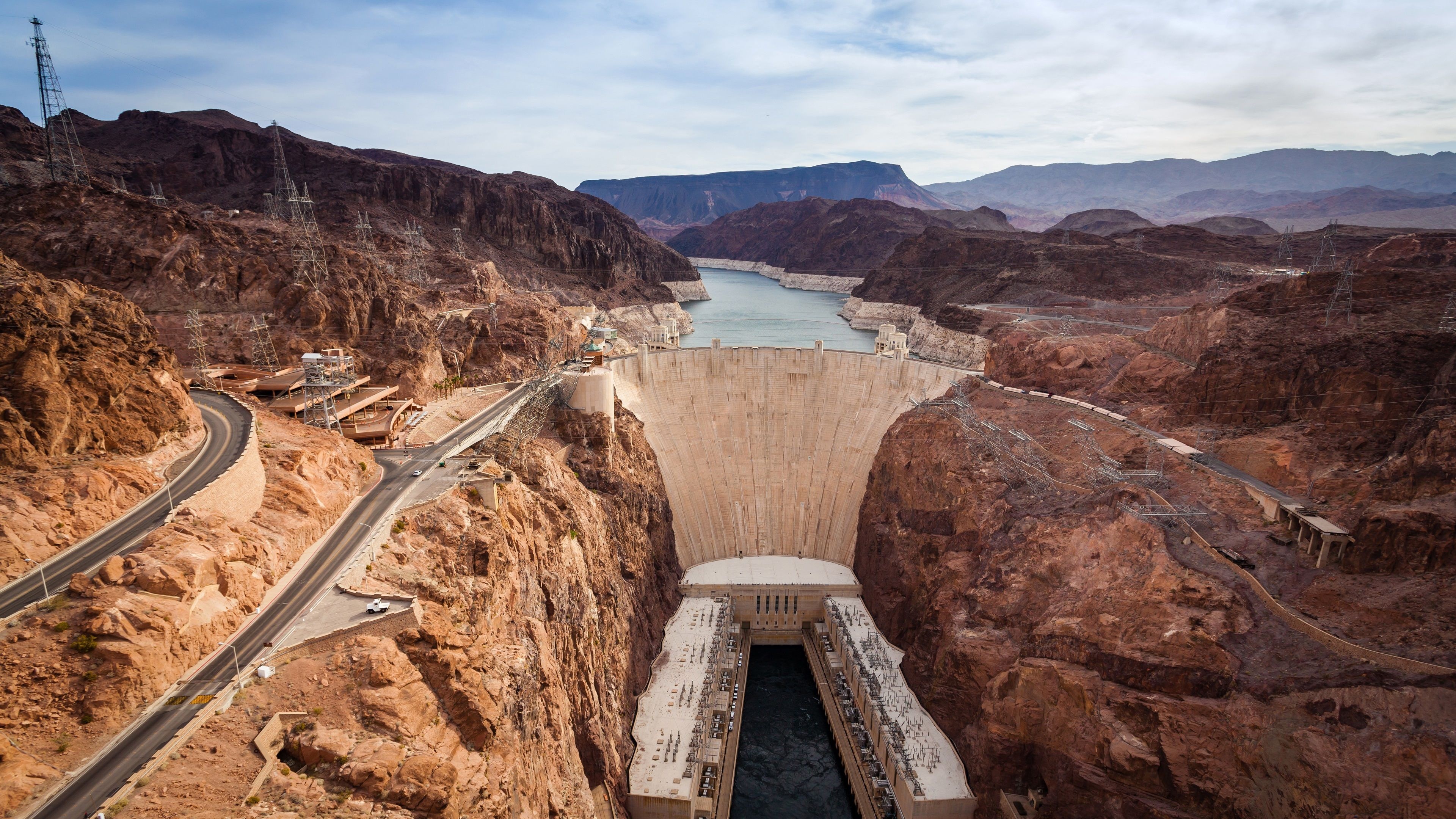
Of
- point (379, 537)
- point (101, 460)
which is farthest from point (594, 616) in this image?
point (101, 460)

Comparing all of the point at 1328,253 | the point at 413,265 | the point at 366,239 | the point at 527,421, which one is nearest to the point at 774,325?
the point at 413,265

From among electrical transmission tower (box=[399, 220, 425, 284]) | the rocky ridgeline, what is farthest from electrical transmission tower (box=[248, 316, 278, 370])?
electrical transmission tower (box=[399, 220, 425, 284])

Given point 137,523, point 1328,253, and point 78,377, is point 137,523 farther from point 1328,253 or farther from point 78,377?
point 1328,253

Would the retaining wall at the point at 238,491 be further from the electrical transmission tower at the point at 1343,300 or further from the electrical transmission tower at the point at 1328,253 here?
the electrical transmission tower at the point at 1328,253

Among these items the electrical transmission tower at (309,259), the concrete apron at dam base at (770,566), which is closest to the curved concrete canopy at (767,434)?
the concrete apron at dam base at (770,566)

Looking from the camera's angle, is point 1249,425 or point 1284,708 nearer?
point 1284,708

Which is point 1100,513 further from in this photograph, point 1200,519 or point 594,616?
point 594,616

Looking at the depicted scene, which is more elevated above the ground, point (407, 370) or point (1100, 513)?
point (407, 370)
